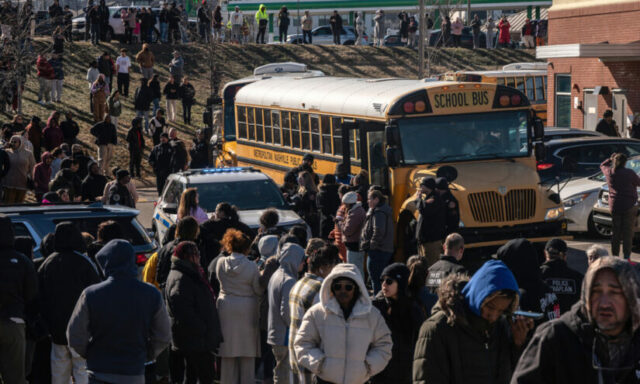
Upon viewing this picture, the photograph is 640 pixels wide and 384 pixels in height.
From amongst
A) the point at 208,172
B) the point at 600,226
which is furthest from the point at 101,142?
the point at 600,226

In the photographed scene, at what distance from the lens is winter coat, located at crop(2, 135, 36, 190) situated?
18500 millimetres

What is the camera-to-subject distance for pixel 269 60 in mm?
46656

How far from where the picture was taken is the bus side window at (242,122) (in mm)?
22500

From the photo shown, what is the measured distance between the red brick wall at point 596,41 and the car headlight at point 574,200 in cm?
1206

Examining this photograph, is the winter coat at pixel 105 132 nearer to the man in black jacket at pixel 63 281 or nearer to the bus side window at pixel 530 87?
the man in black jacket at pixel 63 281

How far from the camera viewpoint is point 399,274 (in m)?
6.91

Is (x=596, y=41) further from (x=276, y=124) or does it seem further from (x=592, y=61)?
(x=276, y=124)

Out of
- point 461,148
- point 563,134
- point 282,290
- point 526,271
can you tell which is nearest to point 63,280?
point 282,290

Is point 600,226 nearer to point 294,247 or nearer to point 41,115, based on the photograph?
point 294,247

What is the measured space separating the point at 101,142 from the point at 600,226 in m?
13.1

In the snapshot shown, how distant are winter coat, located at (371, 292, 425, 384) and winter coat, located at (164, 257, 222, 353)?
6.08ft

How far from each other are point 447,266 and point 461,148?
692 cm

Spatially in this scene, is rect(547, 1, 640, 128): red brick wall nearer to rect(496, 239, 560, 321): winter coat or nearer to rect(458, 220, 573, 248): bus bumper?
rect(458, 220, 573, 248): bus bumper

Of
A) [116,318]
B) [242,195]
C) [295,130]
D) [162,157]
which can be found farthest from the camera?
[162,157]
